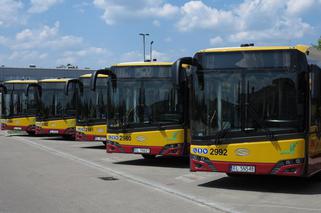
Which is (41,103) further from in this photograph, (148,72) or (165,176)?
(165,176)

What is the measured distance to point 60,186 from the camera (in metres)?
11.4

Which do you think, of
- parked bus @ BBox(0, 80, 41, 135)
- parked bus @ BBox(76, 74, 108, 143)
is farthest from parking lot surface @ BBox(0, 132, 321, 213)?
parked bus @ BBox(0, 80, 41, 135)

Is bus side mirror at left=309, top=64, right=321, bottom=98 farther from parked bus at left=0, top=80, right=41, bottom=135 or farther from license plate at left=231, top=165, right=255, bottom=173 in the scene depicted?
parked bus at left=0, top=80, right=41, bottom=135

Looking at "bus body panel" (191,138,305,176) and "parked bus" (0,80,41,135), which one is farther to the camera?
"parked bus" (0,80,41,135)

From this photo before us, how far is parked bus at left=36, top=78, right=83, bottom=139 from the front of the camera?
2641cm

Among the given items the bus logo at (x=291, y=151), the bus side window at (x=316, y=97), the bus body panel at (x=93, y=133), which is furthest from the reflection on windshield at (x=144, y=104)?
the bus body panel at (x=93, y=133)

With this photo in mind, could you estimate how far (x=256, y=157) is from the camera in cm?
1040

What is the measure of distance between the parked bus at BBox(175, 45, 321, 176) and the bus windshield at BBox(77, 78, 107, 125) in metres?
10.6

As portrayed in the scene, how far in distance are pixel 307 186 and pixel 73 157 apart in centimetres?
916

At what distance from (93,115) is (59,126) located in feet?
18.3

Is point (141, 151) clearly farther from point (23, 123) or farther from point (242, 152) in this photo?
point (23, 123)

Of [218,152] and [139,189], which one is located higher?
[218,152]

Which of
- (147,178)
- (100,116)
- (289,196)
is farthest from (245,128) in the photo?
(100,116)

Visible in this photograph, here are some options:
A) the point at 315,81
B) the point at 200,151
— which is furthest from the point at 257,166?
the point at 315,81
